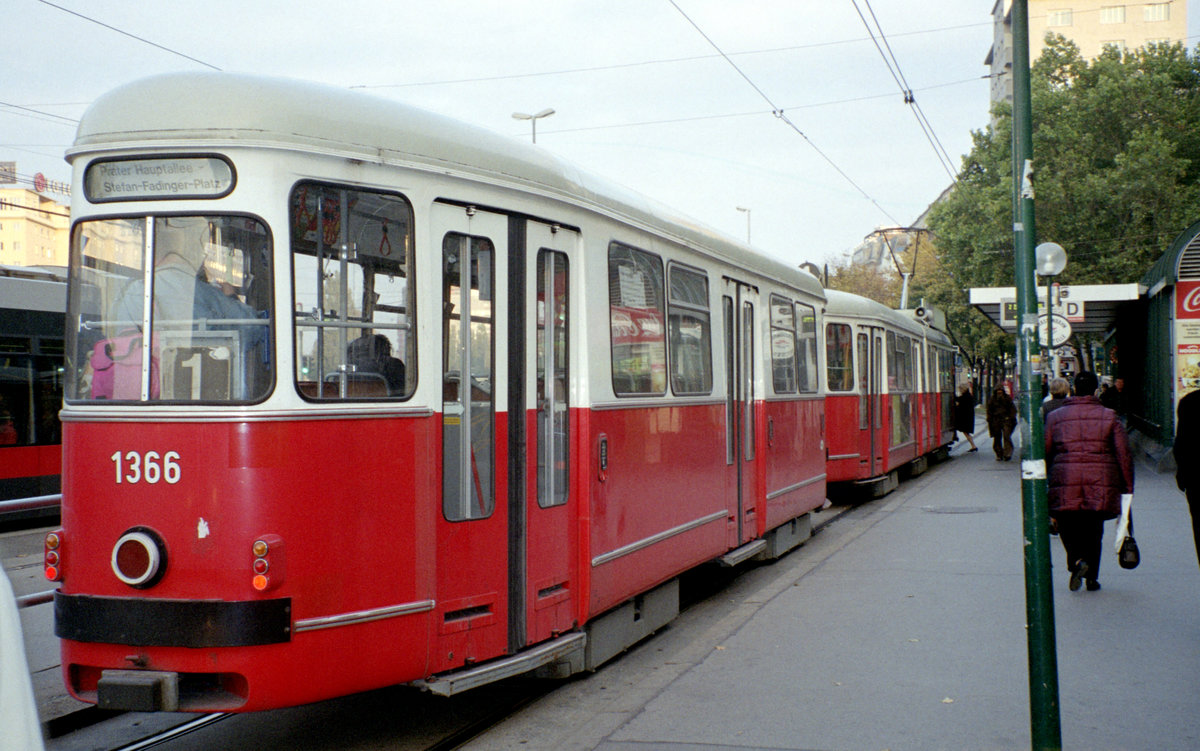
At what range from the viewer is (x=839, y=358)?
1634 centimetres

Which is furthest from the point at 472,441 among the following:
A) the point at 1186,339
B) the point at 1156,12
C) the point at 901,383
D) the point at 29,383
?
the point at 1156,12

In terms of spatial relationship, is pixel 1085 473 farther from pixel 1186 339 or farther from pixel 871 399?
pixel 1186 339

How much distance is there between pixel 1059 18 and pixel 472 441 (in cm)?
8227

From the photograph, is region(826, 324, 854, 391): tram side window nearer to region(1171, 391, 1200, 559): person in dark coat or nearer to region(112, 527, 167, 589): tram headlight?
region(1171, 391, 1200, 559): person in dark coat

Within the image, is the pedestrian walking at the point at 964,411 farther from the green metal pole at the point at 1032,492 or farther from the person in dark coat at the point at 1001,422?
the green metal pole at the point at 1032,492

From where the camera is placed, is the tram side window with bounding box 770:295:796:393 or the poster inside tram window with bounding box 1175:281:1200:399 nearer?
the tram side window with bounding box 770:295:796:393

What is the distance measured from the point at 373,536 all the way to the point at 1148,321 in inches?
849

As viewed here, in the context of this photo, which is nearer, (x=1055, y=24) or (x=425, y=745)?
(x=425, y=745)

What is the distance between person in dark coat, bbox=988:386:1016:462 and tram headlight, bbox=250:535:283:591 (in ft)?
73.5

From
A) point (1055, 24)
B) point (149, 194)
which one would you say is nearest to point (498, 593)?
point (149, 194)

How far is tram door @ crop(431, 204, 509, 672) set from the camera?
5371 millimetres

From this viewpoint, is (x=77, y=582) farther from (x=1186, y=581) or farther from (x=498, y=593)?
(x=1186, y=581)

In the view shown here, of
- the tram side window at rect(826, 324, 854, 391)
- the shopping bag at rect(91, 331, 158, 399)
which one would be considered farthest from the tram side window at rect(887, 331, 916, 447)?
the shopping bag at rect(91, 331, 158, 399)

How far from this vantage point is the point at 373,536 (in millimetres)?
4996
